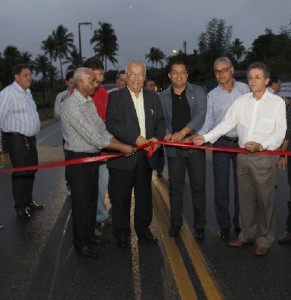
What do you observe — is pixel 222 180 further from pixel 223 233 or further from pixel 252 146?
pixel 252 146

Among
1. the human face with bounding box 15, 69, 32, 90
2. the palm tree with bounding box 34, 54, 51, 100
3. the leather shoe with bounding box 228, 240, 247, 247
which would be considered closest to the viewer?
the leather shoe with bounding box 228, 240, 247, 247

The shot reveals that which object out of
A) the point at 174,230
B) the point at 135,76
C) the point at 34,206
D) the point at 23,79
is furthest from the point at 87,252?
the point at 23,79

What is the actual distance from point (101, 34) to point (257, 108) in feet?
306

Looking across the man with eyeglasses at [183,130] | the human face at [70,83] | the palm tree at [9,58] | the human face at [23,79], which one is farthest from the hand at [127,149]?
Result: the palm tree at [9,58]

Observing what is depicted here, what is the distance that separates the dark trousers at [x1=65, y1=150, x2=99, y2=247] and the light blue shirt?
1.46 metres

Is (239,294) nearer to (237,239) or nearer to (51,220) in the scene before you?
(237,239)

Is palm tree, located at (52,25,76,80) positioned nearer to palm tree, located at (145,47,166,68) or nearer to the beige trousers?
palm tree, located at (145,47,166,68)

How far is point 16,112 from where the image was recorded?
259 inches

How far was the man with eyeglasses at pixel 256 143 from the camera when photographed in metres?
4.85

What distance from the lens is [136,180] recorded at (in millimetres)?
5559

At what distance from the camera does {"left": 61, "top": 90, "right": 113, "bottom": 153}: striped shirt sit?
4867mm

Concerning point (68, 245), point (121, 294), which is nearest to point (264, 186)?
point (121, 294)

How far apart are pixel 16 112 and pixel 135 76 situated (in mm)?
2175

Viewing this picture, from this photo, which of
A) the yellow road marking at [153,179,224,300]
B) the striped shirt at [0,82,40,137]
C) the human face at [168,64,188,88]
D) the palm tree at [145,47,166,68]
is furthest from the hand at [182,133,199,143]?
the palm tree at [145,47,166,68]
